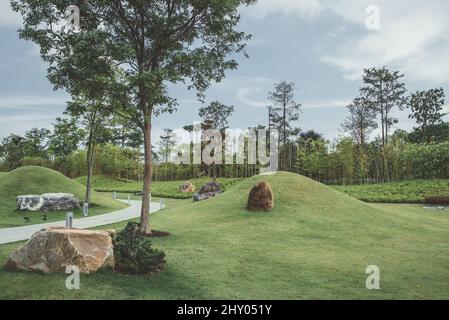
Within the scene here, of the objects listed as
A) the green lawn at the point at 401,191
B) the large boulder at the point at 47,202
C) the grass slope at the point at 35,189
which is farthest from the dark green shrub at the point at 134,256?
A: the green lawn at the point at 401,191

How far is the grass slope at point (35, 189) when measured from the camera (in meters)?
24.5

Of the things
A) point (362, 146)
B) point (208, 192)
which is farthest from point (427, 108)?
point (208, 192)

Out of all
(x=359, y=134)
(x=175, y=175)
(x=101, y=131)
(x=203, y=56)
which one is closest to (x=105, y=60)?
(x=203, y=56)

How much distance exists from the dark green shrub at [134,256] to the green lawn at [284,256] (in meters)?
0.41

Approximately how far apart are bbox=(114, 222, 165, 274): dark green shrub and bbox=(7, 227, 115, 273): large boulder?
1.13 ft

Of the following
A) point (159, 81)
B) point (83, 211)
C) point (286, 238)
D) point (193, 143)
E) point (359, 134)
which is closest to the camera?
point (159, 81)

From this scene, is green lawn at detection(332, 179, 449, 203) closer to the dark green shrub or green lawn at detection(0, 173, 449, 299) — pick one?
green lawn at detection(0, 173, 449, 299)

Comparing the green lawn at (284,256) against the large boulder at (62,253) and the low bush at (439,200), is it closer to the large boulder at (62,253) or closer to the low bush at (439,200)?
the large boulder at (62,253)

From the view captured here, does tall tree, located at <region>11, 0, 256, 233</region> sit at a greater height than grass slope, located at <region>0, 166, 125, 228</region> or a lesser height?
greater

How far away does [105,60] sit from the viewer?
620 inches

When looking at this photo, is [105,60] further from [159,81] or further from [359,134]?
[359,134]

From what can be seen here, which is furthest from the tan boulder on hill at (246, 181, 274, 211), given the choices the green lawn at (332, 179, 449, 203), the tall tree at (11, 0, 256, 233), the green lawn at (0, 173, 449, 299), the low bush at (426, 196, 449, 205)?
the low bush at (426, 196, 449, 205)

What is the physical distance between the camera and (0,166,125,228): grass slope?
2453cm

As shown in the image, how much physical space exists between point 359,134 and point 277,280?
50.3 metres
